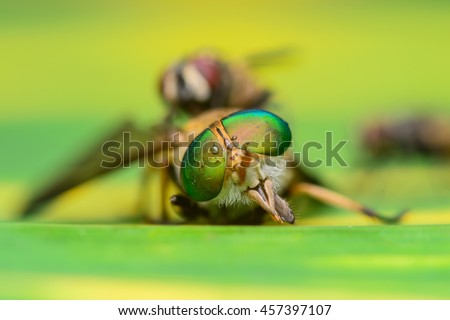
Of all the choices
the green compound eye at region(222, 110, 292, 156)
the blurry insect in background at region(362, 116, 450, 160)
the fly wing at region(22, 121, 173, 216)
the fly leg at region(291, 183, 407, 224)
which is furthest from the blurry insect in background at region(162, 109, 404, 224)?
the blurry insect in background at region(362, 116, 450, 160)

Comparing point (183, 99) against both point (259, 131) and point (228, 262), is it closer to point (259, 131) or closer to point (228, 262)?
point (259, 131)

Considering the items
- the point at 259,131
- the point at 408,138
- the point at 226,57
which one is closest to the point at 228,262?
the point at 259,131

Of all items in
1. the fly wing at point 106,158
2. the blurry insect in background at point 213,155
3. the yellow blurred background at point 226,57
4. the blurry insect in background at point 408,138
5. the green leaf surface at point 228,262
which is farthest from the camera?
the blurry insect in background at point 408,138

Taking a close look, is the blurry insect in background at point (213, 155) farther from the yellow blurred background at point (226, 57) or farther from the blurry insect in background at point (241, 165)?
the yellow blurred background at point (226, 57)

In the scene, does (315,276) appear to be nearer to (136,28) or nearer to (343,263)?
(343,263)

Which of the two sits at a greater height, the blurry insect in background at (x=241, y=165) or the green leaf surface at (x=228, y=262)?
the blurry insect in background at (x=241, y=165)

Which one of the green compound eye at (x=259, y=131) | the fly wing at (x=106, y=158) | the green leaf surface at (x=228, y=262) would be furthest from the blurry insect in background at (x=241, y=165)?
the fly wing at (x=106, y=158)
